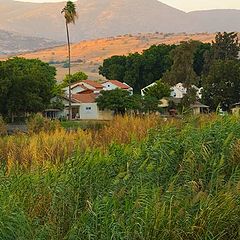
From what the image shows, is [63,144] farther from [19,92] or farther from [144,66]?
[144,66]

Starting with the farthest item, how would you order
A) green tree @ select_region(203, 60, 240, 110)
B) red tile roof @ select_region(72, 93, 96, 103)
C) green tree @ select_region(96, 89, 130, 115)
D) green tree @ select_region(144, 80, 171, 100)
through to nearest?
1. red tile roof @ select_region(72, 93, 96, 103)
2. green tree @ select_region(144, 80, 171, 100)
3. green tree @ select_region(96, 89, 130, 115)
4. green tree @ select_region(203, 60, 240, 110)

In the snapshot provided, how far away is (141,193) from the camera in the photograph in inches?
256

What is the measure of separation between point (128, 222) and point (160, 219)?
31 centimetres

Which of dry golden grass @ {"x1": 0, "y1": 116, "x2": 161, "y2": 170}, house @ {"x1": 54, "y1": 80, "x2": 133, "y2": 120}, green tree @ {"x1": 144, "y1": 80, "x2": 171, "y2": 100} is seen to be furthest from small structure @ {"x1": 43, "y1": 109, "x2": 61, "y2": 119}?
dry golden grass @ {"x1": 0, "y1": 116, "x2": 161, "y2": 170}

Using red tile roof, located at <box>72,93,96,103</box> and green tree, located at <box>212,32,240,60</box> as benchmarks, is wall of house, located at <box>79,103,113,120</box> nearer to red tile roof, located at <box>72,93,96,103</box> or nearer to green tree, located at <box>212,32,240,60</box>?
red tile roof, located at <box>72,93,96,103</box>

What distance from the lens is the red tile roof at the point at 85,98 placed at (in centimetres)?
6675

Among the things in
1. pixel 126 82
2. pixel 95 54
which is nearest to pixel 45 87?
pixel 126 82

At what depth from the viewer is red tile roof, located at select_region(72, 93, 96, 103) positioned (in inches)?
2628

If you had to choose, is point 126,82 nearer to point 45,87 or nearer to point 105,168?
point 45,87

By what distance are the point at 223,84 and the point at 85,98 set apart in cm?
1822

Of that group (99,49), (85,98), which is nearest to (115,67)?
(85,98)

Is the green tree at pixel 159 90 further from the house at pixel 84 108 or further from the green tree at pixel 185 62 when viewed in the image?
the house at pixel 84 108

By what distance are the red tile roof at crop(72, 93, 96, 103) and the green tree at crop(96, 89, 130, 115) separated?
14.9 ft

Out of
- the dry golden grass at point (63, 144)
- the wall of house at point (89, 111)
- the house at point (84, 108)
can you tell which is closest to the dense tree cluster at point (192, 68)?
the house at point (84, 108)
